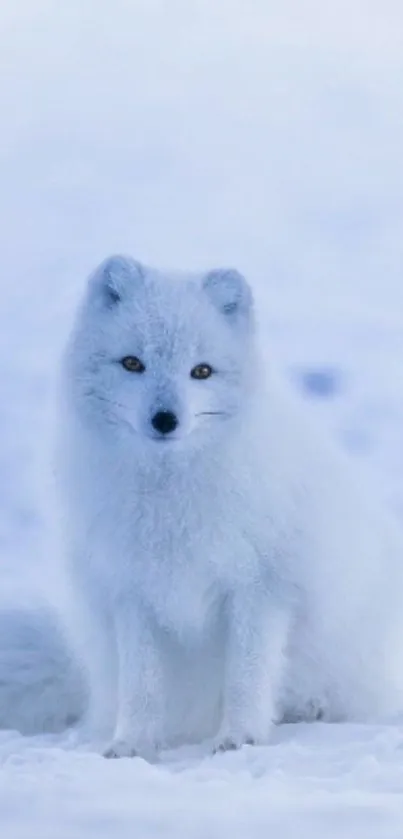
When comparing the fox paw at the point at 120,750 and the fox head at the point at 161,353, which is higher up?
the fox head at the point at 161,353

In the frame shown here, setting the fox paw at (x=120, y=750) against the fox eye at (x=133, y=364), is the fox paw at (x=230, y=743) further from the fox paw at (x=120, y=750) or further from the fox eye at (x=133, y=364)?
the fox eye at (x=133, y=364)

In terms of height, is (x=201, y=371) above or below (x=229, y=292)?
below

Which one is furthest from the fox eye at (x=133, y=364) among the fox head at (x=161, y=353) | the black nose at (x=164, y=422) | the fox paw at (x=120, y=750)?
the fox paw at (x=120, y=750)

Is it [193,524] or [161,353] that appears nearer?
[161,353]

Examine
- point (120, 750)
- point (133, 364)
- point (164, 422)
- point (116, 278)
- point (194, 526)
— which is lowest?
point (120, 750)

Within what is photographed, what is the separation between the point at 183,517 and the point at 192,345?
1.01 feet

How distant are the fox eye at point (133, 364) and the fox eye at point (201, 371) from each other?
83 mm

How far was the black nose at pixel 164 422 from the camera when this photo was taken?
211 cm

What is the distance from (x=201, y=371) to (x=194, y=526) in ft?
0.91

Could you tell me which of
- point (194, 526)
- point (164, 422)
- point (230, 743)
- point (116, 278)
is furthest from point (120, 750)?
point (116, 278)

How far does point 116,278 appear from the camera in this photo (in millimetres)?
2262

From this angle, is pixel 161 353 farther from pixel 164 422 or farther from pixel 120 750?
pixel 120 750

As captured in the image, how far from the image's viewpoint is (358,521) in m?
2.50

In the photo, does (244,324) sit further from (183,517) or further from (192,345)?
(183,517)
